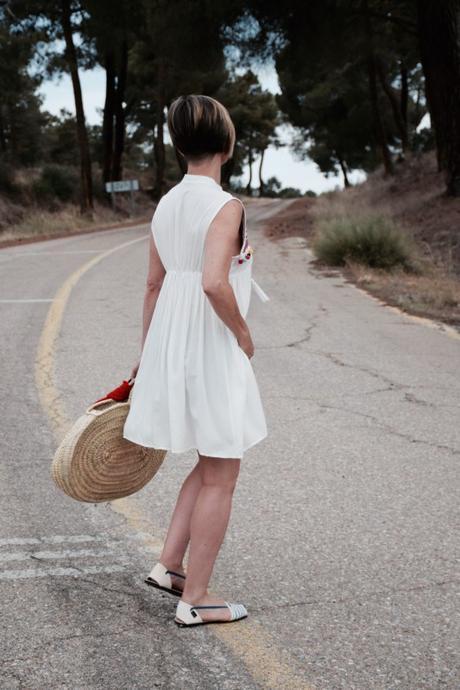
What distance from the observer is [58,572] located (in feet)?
11.4

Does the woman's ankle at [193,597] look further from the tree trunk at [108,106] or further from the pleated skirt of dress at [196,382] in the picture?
the tree trunk at [108,106]

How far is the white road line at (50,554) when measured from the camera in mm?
3588

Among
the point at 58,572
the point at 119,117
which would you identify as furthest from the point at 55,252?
the point at 119,117

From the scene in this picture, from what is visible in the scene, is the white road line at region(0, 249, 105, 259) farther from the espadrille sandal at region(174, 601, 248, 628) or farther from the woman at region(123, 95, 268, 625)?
the espadrille sandal at region(174, 601, 248, 628)

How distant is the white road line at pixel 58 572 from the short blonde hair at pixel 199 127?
1.64 metres

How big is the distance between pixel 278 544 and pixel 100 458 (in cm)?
100

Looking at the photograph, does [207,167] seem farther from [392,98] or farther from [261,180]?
[261,180]

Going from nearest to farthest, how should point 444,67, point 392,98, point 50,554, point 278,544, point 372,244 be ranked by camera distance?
point 50,554 < point 278,544 < point 372,244 < point 444,67 < point 392,98

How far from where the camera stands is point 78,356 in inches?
307

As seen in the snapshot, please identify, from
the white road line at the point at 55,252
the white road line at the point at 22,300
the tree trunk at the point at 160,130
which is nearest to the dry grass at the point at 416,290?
the white road line at the point at 22,300

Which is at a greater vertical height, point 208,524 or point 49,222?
point 49,222

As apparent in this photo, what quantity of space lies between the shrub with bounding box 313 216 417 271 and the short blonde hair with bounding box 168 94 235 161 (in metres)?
12.0

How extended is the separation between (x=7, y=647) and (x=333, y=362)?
5.14 meters

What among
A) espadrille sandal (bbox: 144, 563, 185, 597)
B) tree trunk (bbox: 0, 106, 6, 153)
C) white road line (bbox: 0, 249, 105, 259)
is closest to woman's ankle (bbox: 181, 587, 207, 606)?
espadrille sandal (bbox: 144, 563, 185, 597)
